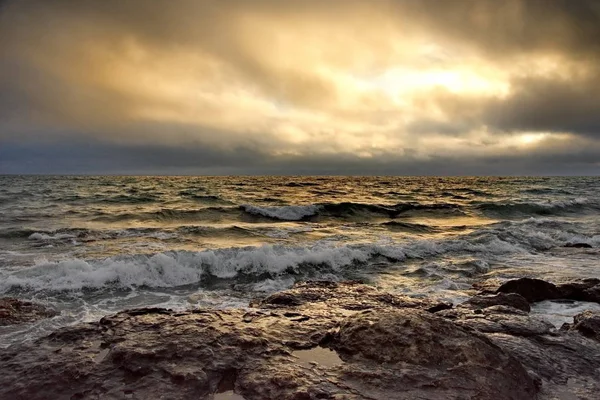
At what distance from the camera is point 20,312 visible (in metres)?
7.94

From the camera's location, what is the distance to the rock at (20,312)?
294 inches

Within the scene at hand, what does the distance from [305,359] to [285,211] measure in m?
26.8

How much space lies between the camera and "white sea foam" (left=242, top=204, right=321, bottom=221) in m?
30.6

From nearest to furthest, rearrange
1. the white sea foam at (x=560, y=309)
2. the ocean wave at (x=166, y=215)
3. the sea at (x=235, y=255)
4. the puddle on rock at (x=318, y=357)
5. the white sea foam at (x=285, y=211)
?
1. the puddle on rock at (x=318, y=357)
2. the white sea foam at (x=560, y=309)
3. the sea at (x=235, y=255)
4. the ocean wave at (x=166, y=215)
5. the white sea foam at (x=285, y=211)

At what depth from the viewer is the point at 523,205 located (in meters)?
36.7

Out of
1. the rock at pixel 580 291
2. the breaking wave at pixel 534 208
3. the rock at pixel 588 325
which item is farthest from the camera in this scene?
the breaking wave at pixel 534 208

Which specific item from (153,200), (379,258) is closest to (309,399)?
(379,258)

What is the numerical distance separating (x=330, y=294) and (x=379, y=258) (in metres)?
7.77

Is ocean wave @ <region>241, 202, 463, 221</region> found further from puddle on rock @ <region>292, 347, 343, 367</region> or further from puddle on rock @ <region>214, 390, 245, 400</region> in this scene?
puddle on rock @ <region>214, 390, 245, 400</region>

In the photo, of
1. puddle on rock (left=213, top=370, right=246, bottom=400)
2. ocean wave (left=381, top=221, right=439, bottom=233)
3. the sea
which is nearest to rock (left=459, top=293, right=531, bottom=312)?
the sea

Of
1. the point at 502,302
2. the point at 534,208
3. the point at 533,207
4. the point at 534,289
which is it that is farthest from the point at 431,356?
the point at 533,207

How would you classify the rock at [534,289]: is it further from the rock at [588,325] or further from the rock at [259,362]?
the rock at [259,362]

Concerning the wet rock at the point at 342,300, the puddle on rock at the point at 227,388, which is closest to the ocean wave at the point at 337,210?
the wet rock at the point at 342,300

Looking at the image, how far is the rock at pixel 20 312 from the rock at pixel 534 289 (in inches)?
413
